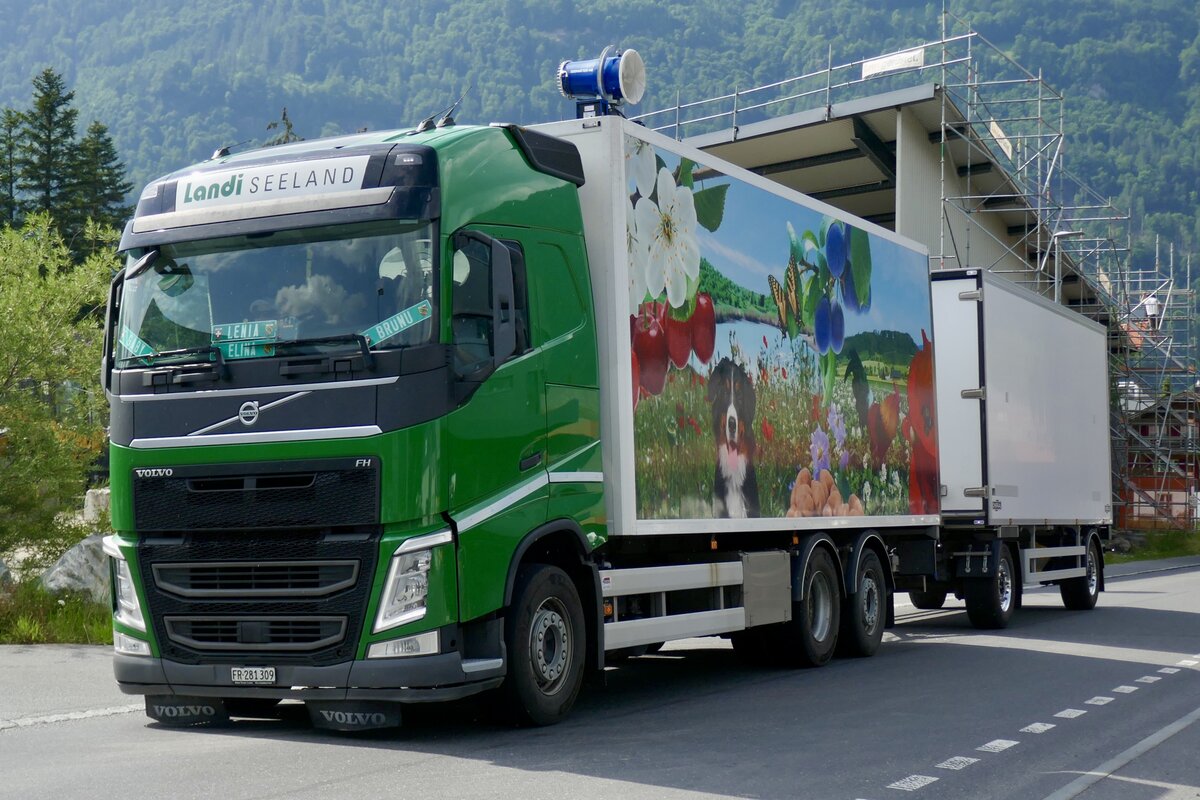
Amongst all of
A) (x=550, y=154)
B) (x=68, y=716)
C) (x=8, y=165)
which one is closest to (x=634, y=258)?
(x=550, y=154)

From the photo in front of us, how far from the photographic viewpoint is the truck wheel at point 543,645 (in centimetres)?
859

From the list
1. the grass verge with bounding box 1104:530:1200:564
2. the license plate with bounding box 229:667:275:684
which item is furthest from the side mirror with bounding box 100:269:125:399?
the grass verge with bounding box 1104:530:1200:564

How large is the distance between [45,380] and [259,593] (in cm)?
958

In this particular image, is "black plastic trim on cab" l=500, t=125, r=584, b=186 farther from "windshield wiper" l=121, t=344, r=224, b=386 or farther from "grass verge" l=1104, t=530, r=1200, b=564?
"grass verge" l=1104, t=530, r=1200, b=564

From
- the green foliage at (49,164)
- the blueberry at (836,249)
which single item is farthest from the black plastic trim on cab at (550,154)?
the green foliage at (49,164)

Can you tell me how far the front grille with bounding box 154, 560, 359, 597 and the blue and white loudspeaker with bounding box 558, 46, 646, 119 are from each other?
3.88 m

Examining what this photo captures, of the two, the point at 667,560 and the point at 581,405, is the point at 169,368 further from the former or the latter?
the point at 667,560

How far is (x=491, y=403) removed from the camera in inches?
331

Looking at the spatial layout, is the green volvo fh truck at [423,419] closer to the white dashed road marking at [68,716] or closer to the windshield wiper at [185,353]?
the windshield wiper at [185,353]

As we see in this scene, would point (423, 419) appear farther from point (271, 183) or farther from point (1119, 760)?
point (1119, 760)

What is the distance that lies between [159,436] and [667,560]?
148 inches

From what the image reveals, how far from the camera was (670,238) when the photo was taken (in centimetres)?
1031

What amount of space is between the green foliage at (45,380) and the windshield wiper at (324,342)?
8538 millimetres

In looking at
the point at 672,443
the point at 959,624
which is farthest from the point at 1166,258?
the point at 672,443
